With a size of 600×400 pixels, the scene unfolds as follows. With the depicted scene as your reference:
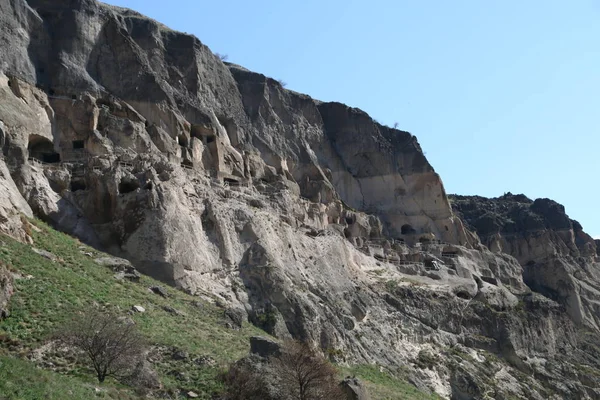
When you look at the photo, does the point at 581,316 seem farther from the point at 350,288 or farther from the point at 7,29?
the point at 7,29

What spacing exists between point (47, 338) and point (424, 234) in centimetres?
4966

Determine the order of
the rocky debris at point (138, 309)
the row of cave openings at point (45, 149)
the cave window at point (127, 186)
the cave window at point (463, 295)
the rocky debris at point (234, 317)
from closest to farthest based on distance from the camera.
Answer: the rocky debris at point (138, 309), the rocky debris at point (234, 317), the cave window at point (127, 186), the row of cave openings at point (45, 149), the cave window at point (463, 295)

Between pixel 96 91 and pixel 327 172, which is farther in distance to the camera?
pixel 327 172

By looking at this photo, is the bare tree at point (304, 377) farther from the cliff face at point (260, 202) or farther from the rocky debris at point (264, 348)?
the cliff face at point (260, 202)

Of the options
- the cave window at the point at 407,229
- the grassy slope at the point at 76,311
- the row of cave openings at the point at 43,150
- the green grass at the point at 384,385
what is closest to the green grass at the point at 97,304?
the grassy slope at the point at 76,311

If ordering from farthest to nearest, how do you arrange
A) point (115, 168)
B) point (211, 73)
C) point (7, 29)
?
1. point (211, 73)
2. point (7, 29)
3. point (115, 168)

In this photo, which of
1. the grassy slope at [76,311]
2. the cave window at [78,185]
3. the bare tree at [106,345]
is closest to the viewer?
the grassy slope at [76,311]

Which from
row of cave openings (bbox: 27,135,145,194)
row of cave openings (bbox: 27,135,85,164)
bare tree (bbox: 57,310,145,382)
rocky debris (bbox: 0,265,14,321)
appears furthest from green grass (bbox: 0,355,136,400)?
row of cave openings (bbox: 27,135,85,164)

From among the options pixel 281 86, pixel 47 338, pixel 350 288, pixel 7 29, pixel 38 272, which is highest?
pixel 281 86

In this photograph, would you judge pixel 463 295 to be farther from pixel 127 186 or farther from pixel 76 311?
pixel 76 311

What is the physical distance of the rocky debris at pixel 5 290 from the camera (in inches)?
1063

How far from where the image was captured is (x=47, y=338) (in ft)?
87.7

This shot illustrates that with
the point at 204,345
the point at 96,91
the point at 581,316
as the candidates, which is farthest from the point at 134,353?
the point at 581,316

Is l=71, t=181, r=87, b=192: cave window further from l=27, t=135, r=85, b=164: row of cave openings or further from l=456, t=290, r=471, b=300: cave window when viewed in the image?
l=456, t=290, r=471, b=300: cave window
